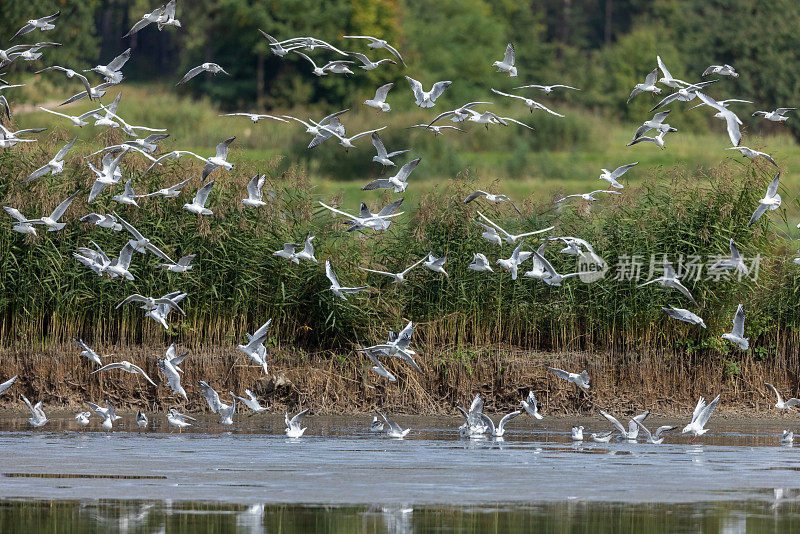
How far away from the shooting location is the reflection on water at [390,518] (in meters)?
11.5

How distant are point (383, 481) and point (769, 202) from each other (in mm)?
7614

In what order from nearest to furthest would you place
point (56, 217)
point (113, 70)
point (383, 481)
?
point (383, 481) < point (56, 217) < point (113, 70)

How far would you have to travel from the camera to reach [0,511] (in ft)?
39.6

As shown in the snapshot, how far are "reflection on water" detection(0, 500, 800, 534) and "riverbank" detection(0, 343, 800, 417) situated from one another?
718 cm

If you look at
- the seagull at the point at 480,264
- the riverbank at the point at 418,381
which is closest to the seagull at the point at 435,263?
the seagull at the point at 480,264

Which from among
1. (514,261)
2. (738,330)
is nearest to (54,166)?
(514,261)

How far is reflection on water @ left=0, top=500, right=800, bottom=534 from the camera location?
1150cm

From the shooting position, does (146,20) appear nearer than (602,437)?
No

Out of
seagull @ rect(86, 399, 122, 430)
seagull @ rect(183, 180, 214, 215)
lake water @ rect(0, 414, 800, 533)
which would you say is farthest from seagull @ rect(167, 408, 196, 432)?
seagull @ rect(183, 180, 214, 215)

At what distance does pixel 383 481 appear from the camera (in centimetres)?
1424

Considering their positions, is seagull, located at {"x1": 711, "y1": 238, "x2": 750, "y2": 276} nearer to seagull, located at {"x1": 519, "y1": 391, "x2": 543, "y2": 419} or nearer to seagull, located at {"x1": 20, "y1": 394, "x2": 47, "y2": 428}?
seagull, located at {"x1": 519, "y1": 391, "x2": 543, "y2": 419}

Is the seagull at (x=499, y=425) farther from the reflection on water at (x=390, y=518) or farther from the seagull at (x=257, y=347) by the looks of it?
the reflection on water at (x=390, y=518)

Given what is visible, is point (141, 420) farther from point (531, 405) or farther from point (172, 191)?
point (531, 405)

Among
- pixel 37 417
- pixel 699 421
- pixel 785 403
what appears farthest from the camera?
pixel 785 403
